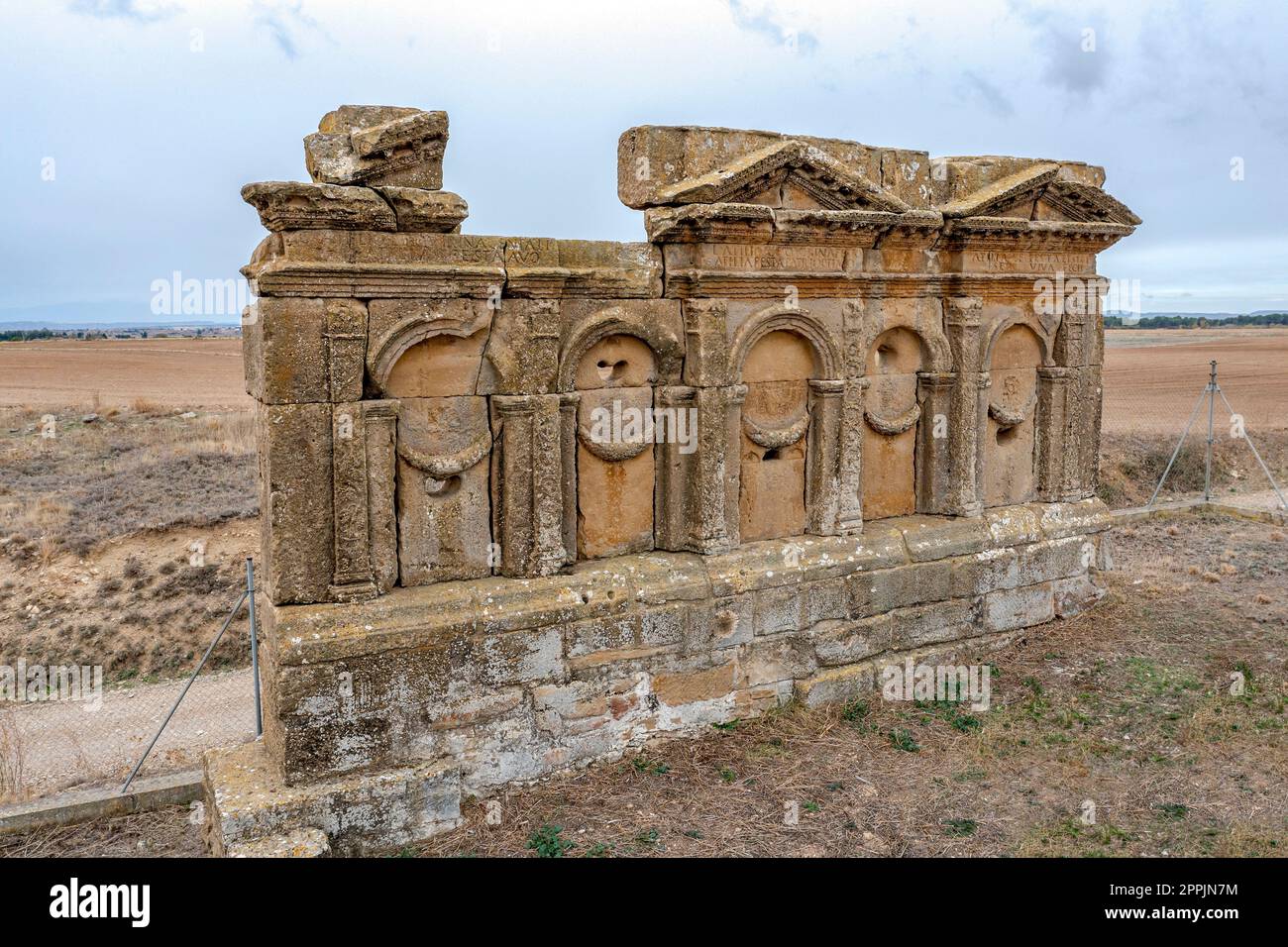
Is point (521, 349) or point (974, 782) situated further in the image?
point (974, 782)

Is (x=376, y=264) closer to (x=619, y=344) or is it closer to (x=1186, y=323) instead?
(x=619, y=344)

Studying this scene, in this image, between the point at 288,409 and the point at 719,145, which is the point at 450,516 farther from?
the point at 719,145

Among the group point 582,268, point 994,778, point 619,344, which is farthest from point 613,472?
point 994,778

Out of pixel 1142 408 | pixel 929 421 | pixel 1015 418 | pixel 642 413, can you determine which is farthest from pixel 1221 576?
pixel 1142 408

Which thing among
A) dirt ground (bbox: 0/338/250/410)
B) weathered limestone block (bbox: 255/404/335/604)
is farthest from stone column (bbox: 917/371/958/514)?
dirt ground (bbox: 0/338/250/410)

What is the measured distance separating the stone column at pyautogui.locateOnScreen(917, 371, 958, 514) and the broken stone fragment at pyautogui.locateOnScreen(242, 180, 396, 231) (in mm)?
5262

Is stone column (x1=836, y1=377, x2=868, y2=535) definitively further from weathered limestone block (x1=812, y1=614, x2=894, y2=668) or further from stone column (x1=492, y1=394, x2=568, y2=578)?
stone column (x1=492, y1=394, x2=568, y2=578)

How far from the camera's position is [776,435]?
27.6 ft

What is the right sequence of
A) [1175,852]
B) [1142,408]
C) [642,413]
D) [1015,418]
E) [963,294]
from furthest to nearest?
[1142,408] < [1015,418] < [963,294] < [642,413] < [1175,852]

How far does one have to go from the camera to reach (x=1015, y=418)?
1002 centimetres

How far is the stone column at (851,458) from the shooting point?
28.4ft

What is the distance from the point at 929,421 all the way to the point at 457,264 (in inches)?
189

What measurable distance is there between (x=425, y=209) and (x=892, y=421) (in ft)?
15.4

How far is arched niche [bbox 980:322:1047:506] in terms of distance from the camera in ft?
32.7
